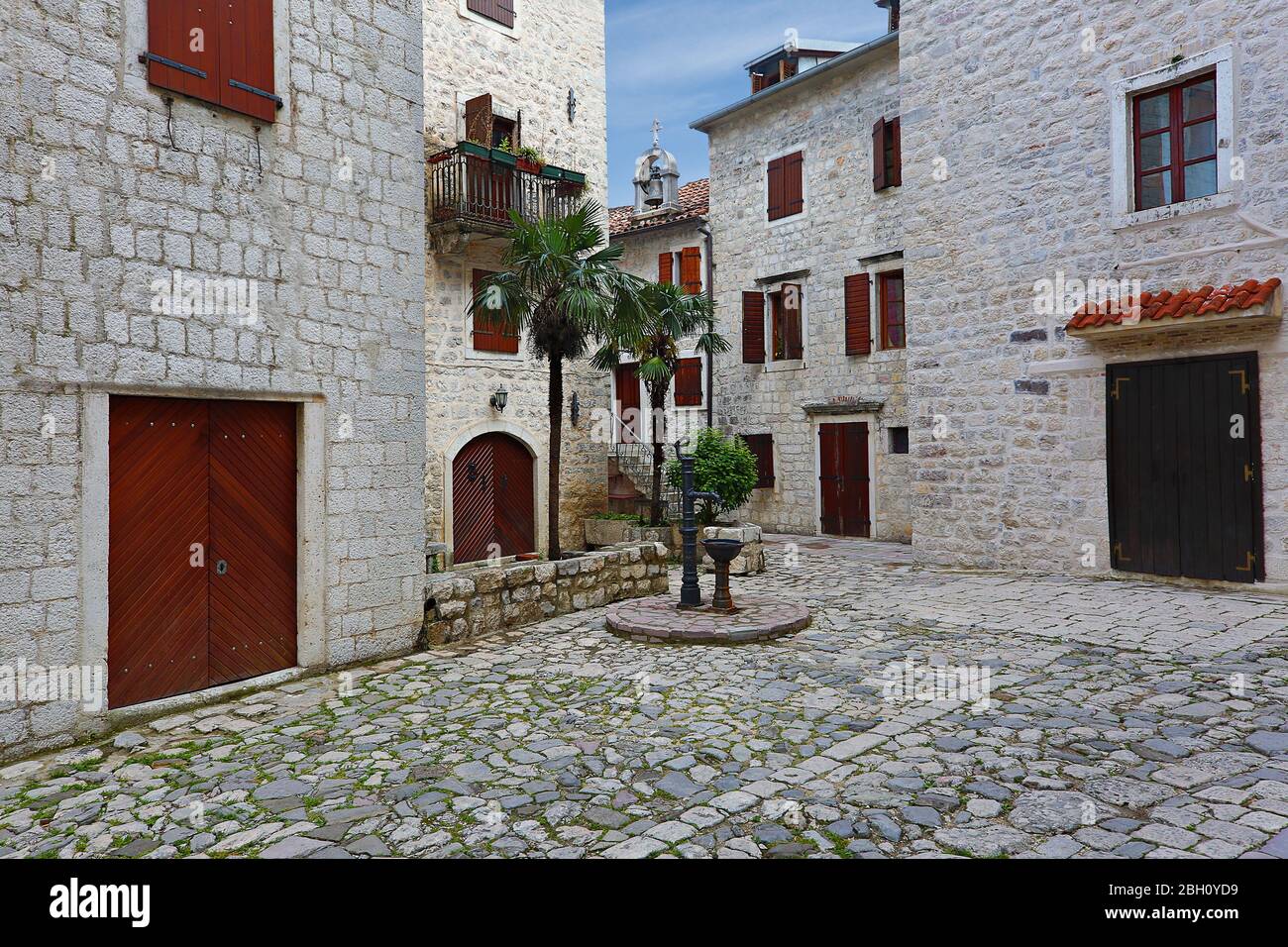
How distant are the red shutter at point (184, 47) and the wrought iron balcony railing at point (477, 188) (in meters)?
6.42

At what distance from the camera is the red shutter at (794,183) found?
55.4ft

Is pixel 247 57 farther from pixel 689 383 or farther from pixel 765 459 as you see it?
pixel 689 383

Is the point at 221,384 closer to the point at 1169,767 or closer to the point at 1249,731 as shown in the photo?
the point at 1169,767

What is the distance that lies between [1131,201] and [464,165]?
28.5 feet

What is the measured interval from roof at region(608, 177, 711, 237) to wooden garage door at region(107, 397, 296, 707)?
47.2 feet

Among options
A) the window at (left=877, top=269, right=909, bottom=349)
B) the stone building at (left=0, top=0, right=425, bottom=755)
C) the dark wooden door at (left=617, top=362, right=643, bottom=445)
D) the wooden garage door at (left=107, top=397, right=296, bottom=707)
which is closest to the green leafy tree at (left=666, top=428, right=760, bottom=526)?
the window at (left=877, top=269, right=909, bottom=349)

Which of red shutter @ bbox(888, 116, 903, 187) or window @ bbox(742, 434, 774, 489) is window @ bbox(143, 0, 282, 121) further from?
window @ bbox(742, 434, 774, 489)

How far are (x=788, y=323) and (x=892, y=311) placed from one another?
2.29m

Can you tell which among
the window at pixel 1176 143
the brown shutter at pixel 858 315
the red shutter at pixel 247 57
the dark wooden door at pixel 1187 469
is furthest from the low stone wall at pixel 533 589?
the brown shutter at pixel 858 315

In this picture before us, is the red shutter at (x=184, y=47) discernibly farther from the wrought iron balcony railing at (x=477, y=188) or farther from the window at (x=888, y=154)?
A: the window at (x=888, y=154)

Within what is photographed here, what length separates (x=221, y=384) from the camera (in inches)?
226

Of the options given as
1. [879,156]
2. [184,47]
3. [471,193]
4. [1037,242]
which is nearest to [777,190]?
[879,156]
